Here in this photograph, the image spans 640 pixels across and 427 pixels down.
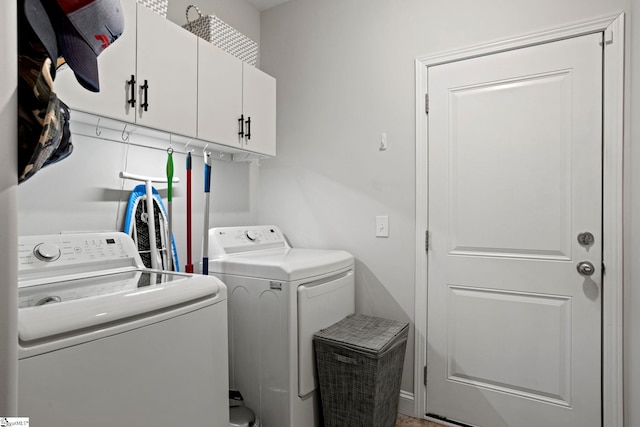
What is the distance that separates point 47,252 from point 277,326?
99 cm

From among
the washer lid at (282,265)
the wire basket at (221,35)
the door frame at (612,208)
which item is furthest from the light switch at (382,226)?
the wire basket at (221,35)

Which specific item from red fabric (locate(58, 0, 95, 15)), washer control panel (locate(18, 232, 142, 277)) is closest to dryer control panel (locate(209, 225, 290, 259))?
washer control panel (locate(18, 232, 142, 277))

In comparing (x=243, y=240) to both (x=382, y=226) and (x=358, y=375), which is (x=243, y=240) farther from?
(x=358, y=375)

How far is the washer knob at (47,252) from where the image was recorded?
1.36 meters

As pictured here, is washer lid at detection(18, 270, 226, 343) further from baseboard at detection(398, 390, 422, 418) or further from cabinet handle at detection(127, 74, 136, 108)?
baseboard at detection(398, 390, 422, 418)

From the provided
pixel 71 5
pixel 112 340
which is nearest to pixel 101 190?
pixel 112 340

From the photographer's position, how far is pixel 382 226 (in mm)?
2322

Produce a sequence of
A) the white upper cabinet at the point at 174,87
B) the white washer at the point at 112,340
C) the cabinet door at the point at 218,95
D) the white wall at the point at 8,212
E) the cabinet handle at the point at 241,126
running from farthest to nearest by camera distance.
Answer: the cabinet handle at the point at 241,126
the cabinet door at the point at 218,95
the white upper cabinet at the point at 174,87
the white washer at the point at 112,340
the white wall at the point at 8,212

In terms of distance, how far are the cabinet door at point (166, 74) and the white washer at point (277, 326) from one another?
0.78 metres

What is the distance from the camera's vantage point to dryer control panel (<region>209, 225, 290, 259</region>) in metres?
2.11

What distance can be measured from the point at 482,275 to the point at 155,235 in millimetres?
1786

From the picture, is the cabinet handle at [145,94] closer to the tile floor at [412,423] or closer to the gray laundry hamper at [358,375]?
the gray laundry hamper at [358,375]

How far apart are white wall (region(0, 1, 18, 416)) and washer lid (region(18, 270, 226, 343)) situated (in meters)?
0.48

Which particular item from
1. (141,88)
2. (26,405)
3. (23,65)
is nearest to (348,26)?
(141,88)
